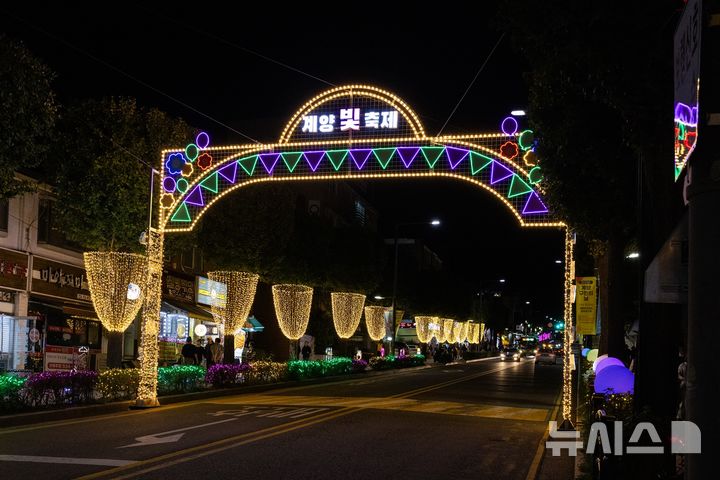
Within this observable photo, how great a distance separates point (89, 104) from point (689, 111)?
829 inches

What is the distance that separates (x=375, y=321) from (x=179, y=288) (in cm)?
1475

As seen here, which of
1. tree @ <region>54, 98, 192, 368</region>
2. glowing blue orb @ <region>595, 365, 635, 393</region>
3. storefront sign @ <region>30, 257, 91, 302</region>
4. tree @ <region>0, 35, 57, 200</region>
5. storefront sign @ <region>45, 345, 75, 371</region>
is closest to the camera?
glowing blue orb @ <region>595, 365, 635, 393</region>

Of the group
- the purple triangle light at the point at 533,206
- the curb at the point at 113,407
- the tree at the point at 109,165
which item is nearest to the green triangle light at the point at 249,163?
the tree at the point at 109,165

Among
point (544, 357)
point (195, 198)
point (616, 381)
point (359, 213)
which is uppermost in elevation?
point (359, 213)

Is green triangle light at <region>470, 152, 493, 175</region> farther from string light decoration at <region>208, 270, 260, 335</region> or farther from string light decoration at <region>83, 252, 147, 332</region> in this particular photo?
string light decoration at <region>208, 270, 260, 335</region>

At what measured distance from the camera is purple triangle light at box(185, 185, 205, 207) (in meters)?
20.3

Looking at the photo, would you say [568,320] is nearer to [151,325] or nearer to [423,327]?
[151,325]

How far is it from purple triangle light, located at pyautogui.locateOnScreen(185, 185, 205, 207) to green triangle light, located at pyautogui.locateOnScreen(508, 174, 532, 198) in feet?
26.4

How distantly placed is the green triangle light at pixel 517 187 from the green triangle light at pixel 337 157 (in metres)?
3.95

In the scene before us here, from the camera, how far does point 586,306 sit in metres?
21.4

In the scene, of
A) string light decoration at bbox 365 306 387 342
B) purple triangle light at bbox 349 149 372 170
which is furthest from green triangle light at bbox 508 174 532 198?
string light decoration at bbox 365 306 387 342

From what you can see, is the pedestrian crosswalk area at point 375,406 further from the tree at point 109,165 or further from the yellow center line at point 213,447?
the tree at point 109,165

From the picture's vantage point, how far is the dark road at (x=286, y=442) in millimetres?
10359

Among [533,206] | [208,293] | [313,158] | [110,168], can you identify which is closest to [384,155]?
[313,158]
